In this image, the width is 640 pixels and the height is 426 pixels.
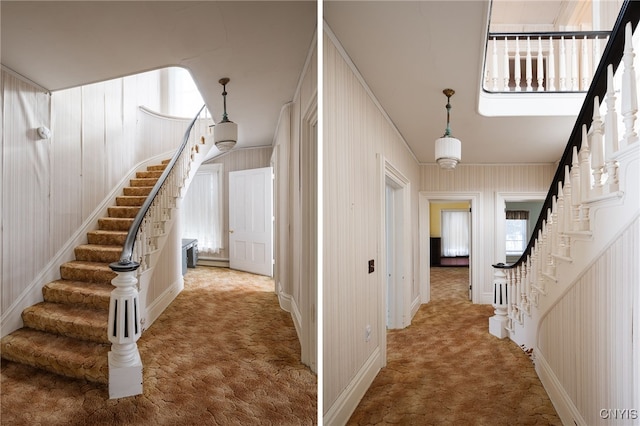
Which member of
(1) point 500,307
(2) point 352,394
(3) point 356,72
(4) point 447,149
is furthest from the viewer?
(1) point 500,307

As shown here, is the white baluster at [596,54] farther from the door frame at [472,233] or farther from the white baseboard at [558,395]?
the white baseboard at [558,395]

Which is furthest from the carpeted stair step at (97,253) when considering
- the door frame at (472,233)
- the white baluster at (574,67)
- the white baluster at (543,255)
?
the door frame at (472,233)

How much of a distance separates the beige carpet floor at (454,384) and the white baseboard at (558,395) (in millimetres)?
43

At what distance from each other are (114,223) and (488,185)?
4.89 m

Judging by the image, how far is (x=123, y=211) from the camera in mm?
767

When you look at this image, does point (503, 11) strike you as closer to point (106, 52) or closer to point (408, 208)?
point (408, 208)

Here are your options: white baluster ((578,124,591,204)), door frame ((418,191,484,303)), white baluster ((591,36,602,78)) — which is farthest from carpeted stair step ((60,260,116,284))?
door frame ((418,191,484,303))

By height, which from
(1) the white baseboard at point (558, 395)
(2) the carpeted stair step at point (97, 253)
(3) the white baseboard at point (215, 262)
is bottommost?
(1) the white baseboard at point (558, 395)

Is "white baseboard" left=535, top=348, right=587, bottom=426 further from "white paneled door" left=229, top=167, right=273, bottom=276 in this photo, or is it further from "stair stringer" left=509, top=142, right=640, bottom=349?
Result: "white paneled door" left=229, top=167, right=273, bottom=276

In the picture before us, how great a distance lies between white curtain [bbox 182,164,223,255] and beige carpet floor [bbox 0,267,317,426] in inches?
3.6

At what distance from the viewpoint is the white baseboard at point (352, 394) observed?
1579 millimetres

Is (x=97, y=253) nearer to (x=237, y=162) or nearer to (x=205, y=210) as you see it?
(x=205, y=210)

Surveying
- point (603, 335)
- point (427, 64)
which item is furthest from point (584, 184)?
point (427, 64)

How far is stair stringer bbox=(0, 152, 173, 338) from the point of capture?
65 cm
